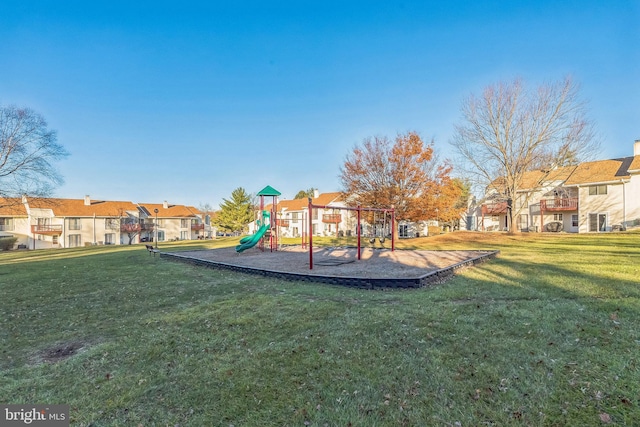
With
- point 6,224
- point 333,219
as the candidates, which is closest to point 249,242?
point 333,219

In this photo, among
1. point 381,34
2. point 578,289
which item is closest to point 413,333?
point 578,289

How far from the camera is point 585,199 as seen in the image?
97.3 feet

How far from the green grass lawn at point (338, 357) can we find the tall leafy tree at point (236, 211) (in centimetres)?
4237

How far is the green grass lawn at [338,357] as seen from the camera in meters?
2.87

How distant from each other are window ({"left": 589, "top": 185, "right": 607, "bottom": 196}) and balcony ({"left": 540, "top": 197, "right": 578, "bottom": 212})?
1342 mm

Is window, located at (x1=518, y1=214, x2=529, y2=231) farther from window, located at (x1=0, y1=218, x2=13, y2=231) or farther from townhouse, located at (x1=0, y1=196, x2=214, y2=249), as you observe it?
window, located at (x1=0, y1=218, x2=13, y2=231)

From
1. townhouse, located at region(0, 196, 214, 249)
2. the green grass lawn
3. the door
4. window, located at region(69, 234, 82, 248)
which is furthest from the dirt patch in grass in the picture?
window, located at region(69, 234, 82, 248)

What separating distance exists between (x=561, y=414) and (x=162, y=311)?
6557mm

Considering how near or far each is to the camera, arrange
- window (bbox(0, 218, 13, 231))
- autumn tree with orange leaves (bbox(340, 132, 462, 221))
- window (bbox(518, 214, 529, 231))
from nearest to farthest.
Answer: autumn tree with orange leaves (bbox(340, 132, 462, 221)) → window (bbox(518, 214, 529, 231)) → window (bbox(0, 218, 13, 231))

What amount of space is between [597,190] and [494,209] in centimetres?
931

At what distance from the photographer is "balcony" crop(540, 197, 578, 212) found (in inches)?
1188

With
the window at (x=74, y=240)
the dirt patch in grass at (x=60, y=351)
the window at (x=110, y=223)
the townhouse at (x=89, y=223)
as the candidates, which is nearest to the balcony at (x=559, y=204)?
the dirt patch in grass at (x=60, y=351)

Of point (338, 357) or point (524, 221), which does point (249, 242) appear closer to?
point (338, 357)

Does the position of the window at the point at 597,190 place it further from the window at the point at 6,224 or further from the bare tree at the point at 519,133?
the window at the point at 6,224
